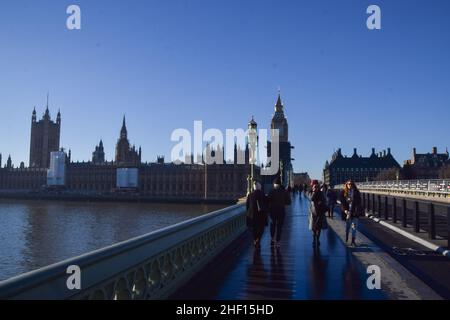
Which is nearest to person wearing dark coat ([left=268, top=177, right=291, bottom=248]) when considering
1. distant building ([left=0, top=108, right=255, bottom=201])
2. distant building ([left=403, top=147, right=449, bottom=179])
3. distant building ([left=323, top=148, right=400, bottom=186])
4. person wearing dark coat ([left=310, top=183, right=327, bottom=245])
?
person wearing dark coat ([left=310, top=183, right=327, bottom=245])

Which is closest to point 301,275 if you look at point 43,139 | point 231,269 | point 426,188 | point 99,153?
point 231,269

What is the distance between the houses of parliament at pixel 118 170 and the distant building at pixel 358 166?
34.2 meters

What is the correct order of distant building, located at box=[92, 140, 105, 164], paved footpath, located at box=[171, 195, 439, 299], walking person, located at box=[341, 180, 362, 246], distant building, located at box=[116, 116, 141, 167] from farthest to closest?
distant building, located at box=[92, 140, 105, 164]
distant building, located at box=[116, 116, 141, 167]
walking person, located at box=[341, 180, 362, 246]
paved footpath, located at box=[171, 195, 439, 299]

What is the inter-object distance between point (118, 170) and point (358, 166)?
9859 centimetres

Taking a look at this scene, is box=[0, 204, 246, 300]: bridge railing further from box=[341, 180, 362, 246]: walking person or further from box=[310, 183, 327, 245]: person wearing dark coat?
box=[341, 180, 362, 246]: walking person

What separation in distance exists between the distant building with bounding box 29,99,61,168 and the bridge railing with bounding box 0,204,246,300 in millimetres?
175055

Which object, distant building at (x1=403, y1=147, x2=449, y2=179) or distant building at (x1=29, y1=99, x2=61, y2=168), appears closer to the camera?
distant building at (x1=403, y1=147, x2=449, y2=179)

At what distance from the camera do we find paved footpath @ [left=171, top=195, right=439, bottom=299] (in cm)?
600

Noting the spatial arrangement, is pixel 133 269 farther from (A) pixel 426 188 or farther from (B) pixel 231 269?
(A) pixel 426 188

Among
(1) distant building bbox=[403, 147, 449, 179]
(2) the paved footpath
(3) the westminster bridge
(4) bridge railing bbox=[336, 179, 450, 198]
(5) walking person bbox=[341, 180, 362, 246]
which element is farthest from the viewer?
(1) distant building bbox=[403, 147, 449, 179]

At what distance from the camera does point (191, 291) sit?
6152mm

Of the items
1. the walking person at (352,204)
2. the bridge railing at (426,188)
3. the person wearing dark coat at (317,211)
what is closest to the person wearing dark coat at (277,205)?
the person wearing dark coat at (317,211)
